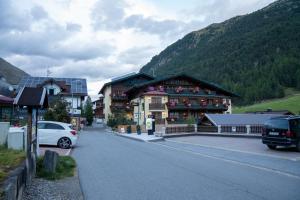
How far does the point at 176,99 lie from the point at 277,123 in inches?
1797

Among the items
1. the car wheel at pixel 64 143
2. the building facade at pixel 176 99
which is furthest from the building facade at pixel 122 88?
the car wheel at pixel 64 143

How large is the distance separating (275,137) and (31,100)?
12.9m

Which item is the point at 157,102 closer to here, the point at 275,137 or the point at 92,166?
the point at 275,137

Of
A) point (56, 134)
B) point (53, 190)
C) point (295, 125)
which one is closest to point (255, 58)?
point (295, 125)

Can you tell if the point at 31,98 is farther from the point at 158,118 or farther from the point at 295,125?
the point at 158,118

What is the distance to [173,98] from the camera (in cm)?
6338

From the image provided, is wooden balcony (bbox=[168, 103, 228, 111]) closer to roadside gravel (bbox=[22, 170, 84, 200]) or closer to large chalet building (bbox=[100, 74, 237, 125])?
large chalet building (bbox=[100, 74, 237, 125])

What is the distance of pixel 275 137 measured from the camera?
18.1 m

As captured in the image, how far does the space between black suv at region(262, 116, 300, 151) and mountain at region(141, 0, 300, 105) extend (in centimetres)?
7731

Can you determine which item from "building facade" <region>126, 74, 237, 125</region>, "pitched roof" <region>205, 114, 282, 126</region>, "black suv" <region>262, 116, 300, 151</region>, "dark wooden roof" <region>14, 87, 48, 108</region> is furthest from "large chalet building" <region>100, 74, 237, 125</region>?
"dark wooden roof" <region>14, 87, 48, 108</region>

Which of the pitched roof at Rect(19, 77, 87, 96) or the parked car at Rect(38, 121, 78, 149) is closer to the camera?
the parked car at Rect(38, 121, 78, 149)

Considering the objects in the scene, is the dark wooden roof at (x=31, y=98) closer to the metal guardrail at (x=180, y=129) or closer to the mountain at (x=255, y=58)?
the metal guardrail at (x=180, y=129)

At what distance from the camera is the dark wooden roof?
9.73 m

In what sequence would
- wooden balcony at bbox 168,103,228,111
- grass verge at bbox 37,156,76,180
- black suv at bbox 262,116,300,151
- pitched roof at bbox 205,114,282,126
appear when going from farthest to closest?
wooden balcony at bbox 168,103,228,111 < pitched roof at bbox 205,114,282,126 < black suv at bbox 262,116,300,151 < grass verge at bbox 37,156,76,180
